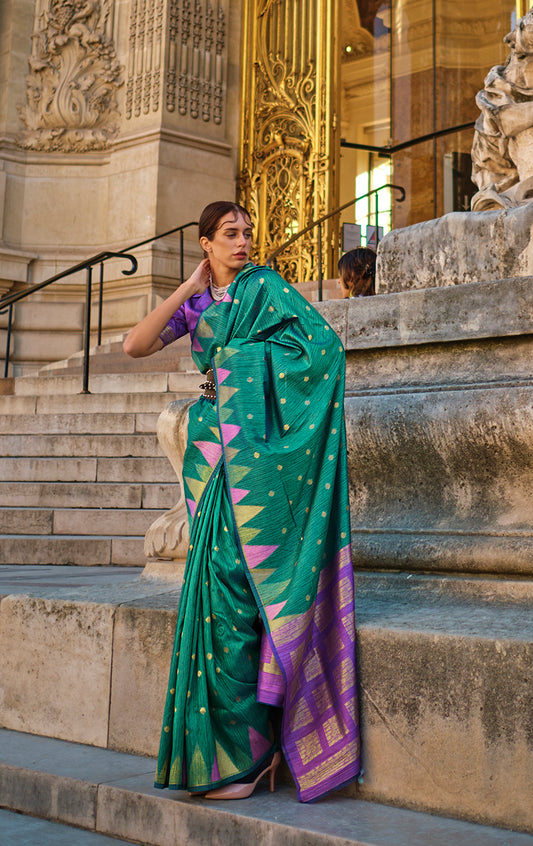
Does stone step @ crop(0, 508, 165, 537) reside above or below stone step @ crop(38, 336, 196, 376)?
below

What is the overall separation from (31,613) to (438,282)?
1.83 m

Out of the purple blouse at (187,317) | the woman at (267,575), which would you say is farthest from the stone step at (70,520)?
the woman at (267,575)

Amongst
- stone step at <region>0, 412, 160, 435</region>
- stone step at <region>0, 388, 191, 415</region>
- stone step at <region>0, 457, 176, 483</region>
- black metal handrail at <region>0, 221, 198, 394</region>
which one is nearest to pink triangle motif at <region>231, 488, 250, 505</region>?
stone step at <region>0, 457, 176, 483</region>

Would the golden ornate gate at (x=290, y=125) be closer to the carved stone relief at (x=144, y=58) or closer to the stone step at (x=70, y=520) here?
the carved stone relief at (x=144, y=58)

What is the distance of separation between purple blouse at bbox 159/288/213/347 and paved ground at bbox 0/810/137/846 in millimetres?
1387

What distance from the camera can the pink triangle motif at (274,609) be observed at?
249 cm

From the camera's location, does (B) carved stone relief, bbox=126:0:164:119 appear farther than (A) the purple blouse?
Yes

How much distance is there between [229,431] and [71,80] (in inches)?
465

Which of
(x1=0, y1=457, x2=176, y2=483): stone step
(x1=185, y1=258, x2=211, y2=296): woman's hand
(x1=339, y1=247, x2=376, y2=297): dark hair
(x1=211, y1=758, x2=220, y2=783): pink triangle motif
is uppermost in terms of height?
(x1=339, y1=247, x2=376, y2=297): dark hair

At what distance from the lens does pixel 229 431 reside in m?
2.63

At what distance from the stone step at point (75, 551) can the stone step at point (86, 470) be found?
28.8 inches

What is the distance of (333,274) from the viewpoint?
12.2 metres

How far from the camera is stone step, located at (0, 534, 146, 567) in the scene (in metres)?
5.92

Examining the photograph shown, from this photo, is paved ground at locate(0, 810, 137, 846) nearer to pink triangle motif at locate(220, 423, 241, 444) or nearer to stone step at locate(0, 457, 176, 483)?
pink triangle motif at locate(220, 423, 241, 444)
